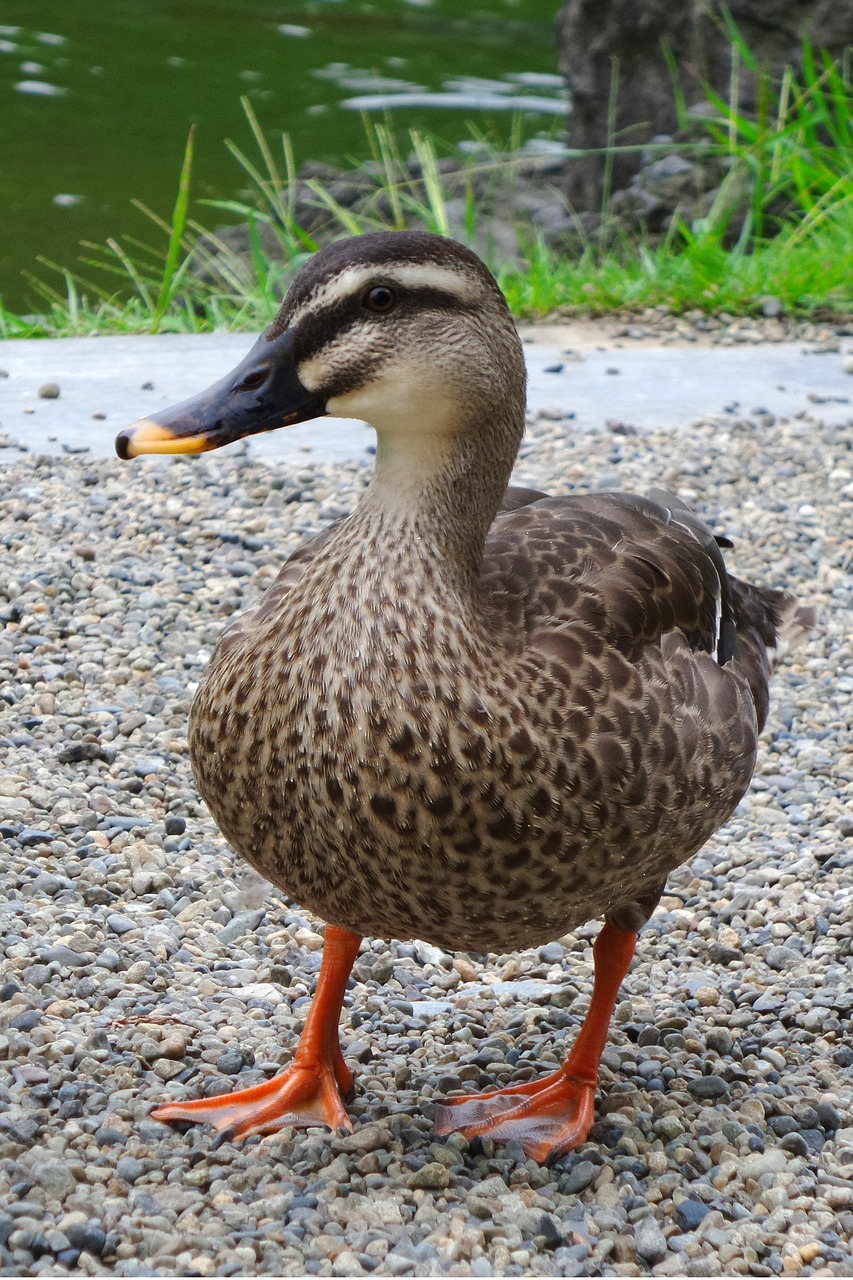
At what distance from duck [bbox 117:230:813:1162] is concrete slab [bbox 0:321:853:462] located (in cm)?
315

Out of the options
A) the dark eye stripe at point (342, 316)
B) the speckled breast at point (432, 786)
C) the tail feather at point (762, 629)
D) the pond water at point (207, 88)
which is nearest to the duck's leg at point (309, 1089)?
the speckled breast at point (432, 786)

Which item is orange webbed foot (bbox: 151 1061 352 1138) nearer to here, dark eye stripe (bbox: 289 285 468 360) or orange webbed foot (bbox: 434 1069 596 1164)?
orange webbed foot (bbox: 434 1069 596 1164)

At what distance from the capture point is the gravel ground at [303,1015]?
2.42 m

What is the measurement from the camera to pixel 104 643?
4395 mm

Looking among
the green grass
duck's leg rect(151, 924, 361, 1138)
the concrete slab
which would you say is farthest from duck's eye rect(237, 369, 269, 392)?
the green grass

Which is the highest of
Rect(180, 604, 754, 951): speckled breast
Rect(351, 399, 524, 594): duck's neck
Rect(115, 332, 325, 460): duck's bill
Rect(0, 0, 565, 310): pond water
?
Rect(115, 332, 325, 460): duck's bill

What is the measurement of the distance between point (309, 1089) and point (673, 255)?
266 inches

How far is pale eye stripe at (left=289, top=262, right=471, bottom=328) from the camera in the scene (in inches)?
93.7

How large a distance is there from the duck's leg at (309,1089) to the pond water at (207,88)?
637 centimetres

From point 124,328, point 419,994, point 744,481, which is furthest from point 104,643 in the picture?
point 124,328

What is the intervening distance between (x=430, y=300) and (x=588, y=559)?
56cm

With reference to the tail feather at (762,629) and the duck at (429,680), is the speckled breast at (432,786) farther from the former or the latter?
the tail feather at (762,629)

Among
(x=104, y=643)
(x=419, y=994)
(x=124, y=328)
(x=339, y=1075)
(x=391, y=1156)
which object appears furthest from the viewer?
(x=124, y=328)

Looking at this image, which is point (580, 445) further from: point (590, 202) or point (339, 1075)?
point (590, 202)
